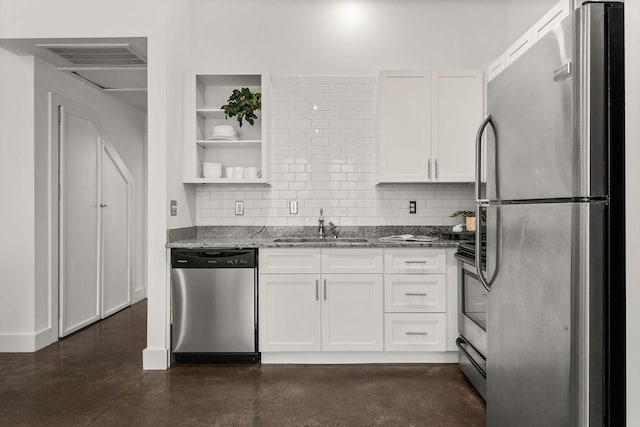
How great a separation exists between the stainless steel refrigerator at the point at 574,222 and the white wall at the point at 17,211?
3627 mm

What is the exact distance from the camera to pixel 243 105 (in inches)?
143

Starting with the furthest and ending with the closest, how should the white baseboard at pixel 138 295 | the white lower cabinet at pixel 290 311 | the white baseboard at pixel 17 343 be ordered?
the white baseboard at pixel 138 295 → the white baseboard at pixel 17 343 → the white lower cabinet at pixel 290 311

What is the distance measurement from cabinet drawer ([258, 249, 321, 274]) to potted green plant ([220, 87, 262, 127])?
1194mm

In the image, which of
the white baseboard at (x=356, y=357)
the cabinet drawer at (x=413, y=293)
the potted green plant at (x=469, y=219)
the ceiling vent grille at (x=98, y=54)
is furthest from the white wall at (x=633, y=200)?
the ceiling vent grille at (x=98, y=54)

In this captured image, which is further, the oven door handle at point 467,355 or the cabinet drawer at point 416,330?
the cabinet drawer at point 416,330

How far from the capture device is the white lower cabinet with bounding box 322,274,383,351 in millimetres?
3184

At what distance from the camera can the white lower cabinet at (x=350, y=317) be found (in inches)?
125

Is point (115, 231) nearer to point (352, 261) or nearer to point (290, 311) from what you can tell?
point (290, 311)

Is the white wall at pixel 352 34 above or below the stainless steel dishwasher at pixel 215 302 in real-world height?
above

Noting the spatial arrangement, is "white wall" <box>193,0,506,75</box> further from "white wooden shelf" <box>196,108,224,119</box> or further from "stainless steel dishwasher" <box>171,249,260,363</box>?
"stainless steel dishwasher" <box>171,249,260,363</box>

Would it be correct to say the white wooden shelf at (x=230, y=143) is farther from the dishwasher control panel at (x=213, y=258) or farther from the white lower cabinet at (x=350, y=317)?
the white lower cabinet at (x=350, y=317)

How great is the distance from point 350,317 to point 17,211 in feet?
9.18

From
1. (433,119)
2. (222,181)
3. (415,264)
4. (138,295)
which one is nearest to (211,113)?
(222,181)

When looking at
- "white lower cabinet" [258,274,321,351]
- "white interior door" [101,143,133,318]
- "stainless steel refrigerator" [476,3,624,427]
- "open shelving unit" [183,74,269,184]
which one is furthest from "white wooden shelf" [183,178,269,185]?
"stainless steel refrigerator" [476,3,624,427]
